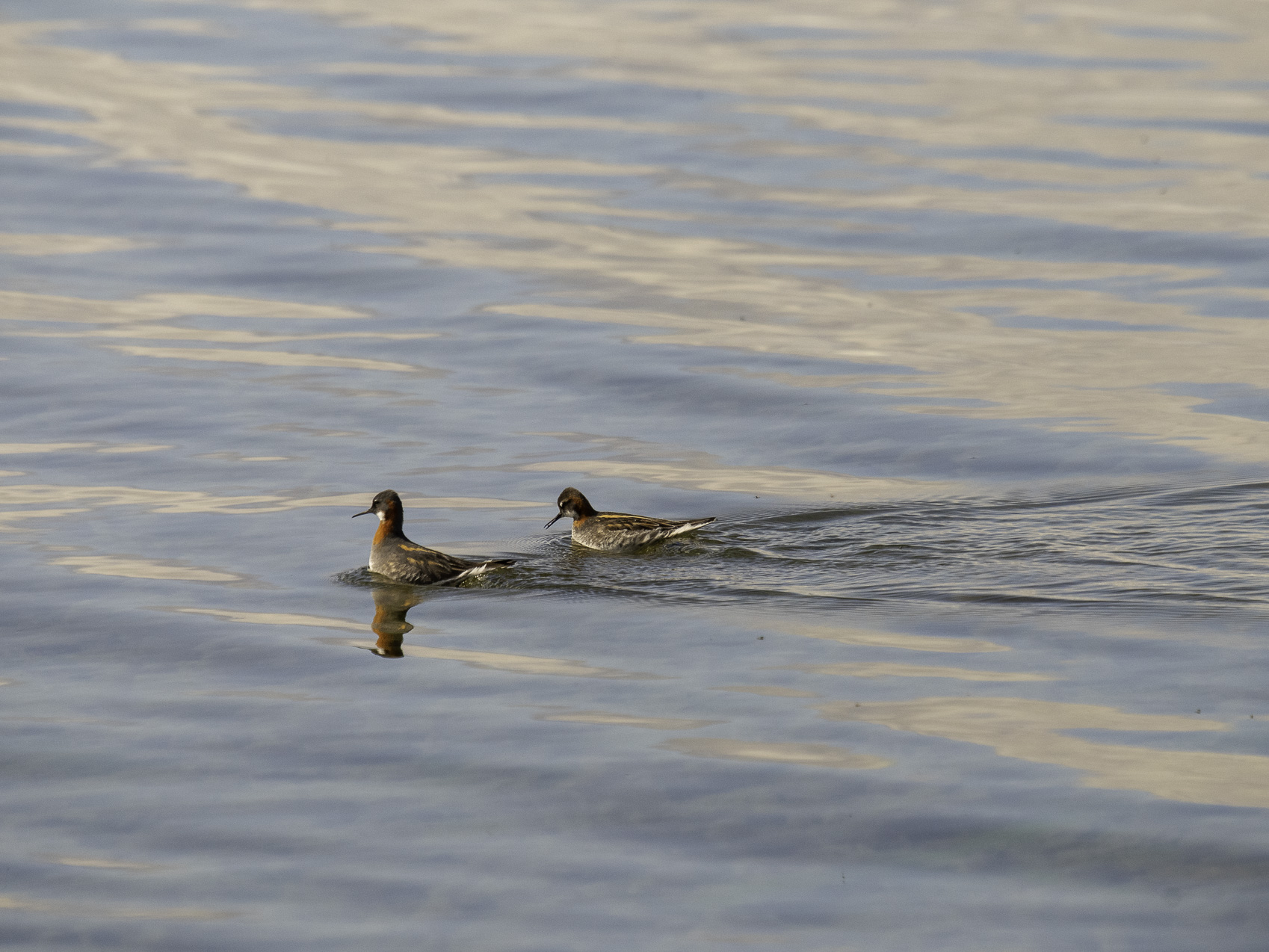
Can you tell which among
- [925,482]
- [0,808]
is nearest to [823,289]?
[925,482]

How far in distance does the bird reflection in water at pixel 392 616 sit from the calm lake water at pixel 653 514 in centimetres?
6

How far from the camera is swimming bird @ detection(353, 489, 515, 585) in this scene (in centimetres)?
1299

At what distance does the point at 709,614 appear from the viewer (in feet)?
40.6

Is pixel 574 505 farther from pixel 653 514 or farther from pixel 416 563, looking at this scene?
pixel 416 563

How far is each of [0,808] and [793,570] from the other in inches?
227

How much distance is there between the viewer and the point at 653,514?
48.5ft

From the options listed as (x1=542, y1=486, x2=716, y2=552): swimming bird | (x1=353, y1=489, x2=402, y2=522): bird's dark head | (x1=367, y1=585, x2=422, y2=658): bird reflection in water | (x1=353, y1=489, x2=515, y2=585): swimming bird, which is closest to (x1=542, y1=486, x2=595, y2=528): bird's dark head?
(x1=542, y1=486, x2=716, y2=552): swimming bird

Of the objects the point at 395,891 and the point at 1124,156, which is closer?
the point at 395,891

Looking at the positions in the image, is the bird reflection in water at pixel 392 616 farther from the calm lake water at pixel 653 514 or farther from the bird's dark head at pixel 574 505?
the bird's dark head at pixel 574 505

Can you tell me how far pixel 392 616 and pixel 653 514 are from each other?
2.95 metres

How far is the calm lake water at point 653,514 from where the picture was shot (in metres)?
8.80

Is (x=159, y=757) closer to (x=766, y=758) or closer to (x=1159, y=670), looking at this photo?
(x=766, y=758)

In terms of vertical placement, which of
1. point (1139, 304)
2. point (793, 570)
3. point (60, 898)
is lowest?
point (60, 898)

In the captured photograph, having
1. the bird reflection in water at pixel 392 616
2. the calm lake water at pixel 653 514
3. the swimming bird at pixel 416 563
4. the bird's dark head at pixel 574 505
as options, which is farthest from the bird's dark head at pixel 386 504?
the bird's dark head at pixel 574 505
